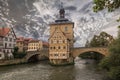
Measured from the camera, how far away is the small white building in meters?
71.2

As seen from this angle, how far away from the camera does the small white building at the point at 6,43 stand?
71250 mm

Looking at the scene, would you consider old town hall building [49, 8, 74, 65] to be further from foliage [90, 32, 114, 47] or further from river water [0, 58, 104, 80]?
foliage [90, 32, 114, 47]

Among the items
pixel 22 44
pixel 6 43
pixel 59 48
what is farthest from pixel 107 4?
pixel 22 44

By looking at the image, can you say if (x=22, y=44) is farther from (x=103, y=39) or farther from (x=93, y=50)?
(x=93, y=50)

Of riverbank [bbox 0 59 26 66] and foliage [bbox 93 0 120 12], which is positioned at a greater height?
foliage [bbox 93 0 120 12]

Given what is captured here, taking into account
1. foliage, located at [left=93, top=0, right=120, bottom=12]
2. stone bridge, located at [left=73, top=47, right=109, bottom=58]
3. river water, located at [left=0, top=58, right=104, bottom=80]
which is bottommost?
river water, located at [left=0, top=58, right=104, bottom=80]

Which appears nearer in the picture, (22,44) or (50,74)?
(50,74)

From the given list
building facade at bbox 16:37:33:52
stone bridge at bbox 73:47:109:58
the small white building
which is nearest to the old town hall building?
stone bridge at bbox 73:47:109:58

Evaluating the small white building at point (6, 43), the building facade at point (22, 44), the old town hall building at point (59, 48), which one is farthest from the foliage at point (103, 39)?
the building facade at point (22, 44)

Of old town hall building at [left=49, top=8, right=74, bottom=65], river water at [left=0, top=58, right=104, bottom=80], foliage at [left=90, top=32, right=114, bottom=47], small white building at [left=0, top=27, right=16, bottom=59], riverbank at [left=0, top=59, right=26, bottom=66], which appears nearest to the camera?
river water at [left=0, top=58, right=104, bottom=80]

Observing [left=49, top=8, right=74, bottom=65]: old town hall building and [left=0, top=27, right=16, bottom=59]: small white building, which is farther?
[left=0, top=27, right=16, bottom=59]: small white building

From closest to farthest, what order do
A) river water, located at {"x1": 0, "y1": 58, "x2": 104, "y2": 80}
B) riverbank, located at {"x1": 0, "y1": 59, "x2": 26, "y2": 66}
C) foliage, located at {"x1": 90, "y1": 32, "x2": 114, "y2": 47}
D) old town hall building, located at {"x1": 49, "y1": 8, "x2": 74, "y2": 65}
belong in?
river water, located at {"x1": 0, "y1": 58, "x2": 104, "y2": 80} < riverbank, located at {"x1": 0, "y1": 59, "x2": 26, "y2": 66} < old town hall building, located at {"x1": 49, "y1": 8, "x2": 74, "y2": 65} < foliage, located at {"x1": 90, "y1": 32, "x2": 114, "y2": 47}

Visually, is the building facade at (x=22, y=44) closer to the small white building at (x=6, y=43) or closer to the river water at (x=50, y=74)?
the small white building at (x=6, y=43)

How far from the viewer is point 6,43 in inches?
2918
